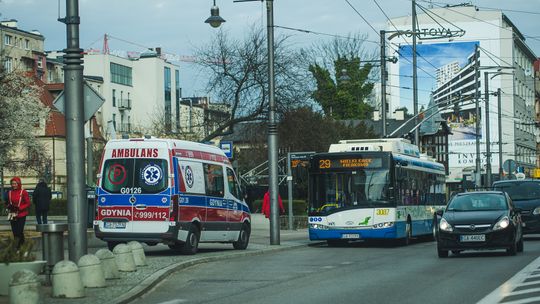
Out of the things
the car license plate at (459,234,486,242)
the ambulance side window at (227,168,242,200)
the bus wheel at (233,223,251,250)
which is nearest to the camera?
the car license plate at (459,234,486,242)

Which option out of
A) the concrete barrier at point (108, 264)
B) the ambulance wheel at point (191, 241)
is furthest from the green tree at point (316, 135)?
the concrete barrier at point (108, 264)

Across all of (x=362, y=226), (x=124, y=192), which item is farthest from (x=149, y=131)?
(x=124, y=192)

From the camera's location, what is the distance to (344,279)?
17422 mm

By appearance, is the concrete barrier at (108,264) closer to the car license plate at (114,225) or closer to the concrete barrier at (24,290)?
the concrete barrier at (24,290)

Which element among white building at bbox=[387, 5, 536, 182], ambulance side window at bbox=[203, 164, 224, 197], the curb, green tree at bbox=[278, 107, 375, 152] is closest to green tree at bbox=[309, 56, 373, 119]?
white building at bbox=[387, 5, 536, 182]

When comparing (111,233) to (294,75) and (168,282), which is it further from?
(294,75)

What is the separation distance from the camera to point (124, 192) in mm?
23172

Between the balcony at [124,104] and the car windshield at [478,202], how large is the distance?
91.2 meters

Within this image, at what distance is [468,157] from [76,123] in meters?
89.5

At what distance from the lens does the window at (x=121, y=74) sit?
11234 cm

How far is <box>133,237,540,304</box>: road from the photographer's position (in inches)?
562

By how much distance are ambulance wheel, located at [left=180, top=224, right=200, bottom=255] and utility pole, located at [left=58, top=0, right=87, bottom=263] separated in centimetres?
768

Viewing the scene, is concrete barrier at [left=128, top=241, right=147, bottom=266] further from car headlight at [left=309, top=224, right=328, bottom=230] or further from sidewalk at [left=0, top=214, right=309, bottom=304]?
car headlight at [left=309, top=224, right=328, bottom=230]

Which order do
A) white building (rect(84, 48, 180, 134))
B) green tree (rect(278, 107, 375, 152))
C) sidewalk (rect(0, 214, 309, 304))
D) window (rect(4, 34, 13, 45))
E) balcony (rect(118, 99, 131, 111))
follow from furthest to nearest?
balcony (rect(118, 99, 131, 111)) < white building (rect(84, 48, 180, 134)) < window (rect(4, 34, 13, 45)) < green tree (rect(278, 107, 375, 152)) < sidewalk (rect(0, 214, 309, 304))
